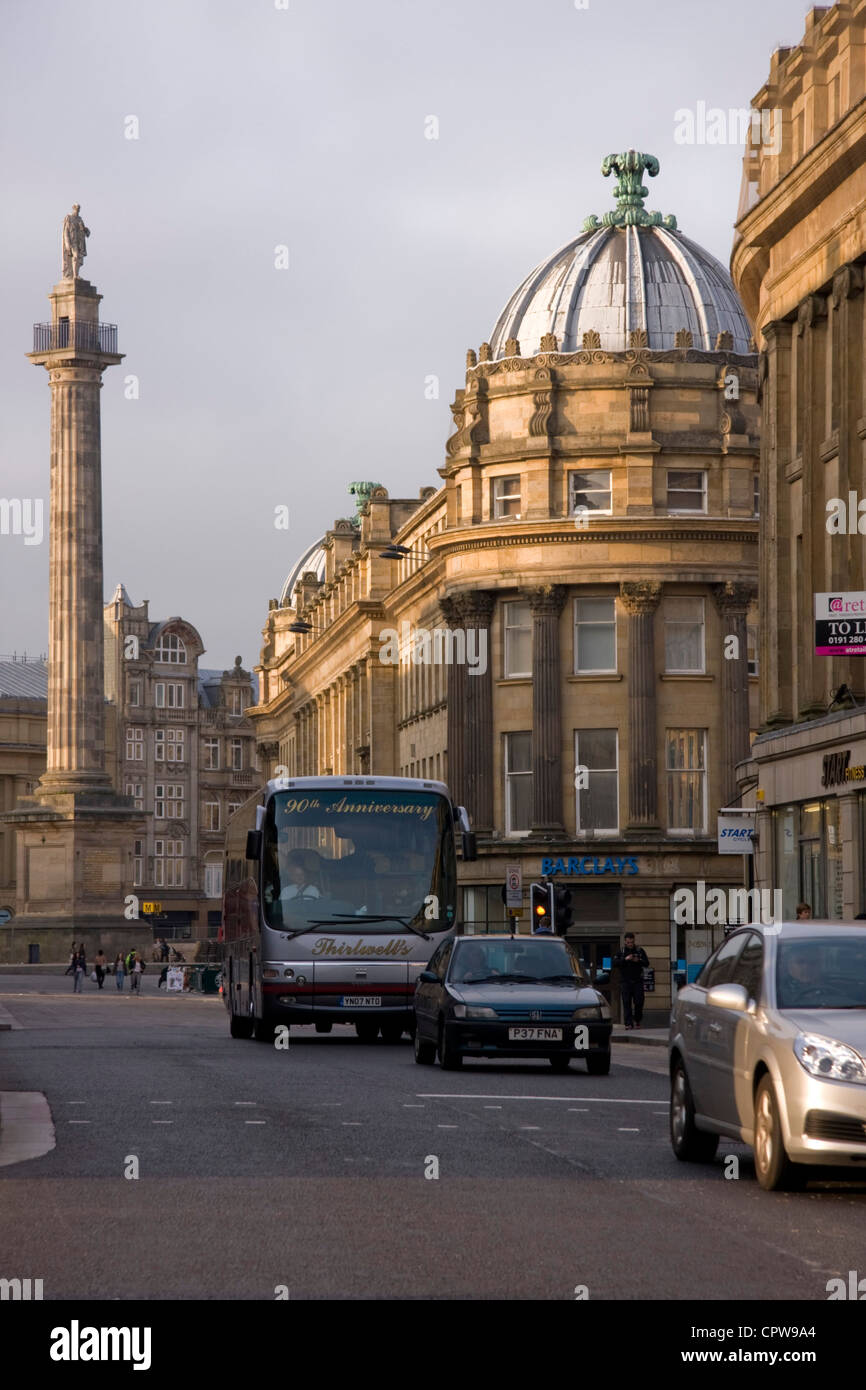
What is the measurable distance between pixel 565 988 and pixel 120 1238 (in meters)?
14.6

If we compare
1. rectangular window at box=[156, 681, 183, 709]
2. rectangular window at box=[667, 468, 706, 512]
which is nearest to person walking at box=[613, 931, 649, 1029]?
rectangular window at box=[667, 468, 706, 512]

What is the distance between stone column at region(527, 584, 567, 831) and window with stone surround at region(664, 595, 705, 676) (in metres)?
2.84

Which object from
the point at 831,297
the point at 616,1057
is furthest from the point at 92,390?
the point at 616,1057

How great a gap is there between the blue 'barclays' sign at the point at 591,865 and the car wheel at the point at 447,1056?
34708 mm

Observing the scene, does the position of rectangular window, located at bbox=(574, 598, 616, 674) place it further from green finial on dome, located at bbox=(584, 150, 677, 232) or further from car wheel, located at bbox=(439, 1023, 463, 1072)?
car wheel, located at bbox=(439, 1023, 463, 1072)

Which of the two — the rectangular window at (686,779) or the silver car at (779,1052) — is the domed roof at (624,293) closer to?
the rectangular window at (686,779)

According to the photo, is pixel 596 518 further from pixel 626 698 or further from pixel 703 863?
pixel 703 863

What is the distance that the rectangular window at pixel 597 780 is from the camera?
6131cm

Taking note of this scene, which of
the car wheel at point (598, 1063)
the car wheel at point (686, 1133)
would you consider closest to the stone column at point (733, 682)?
the car wheel at point (598, 1063)

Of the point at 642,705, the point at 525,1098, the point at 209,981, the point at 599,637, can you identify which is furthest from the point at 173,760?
the point at 525,1098

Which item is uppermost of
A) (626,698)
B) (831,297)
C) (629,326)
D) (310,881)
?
(629,326)

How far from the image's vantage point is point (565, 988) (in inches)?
995

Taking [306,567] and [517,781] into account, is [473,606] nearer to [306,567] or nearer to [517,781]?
[517,781]

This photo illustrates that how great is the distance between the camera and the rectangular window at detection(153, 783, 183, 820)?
162375 mm
